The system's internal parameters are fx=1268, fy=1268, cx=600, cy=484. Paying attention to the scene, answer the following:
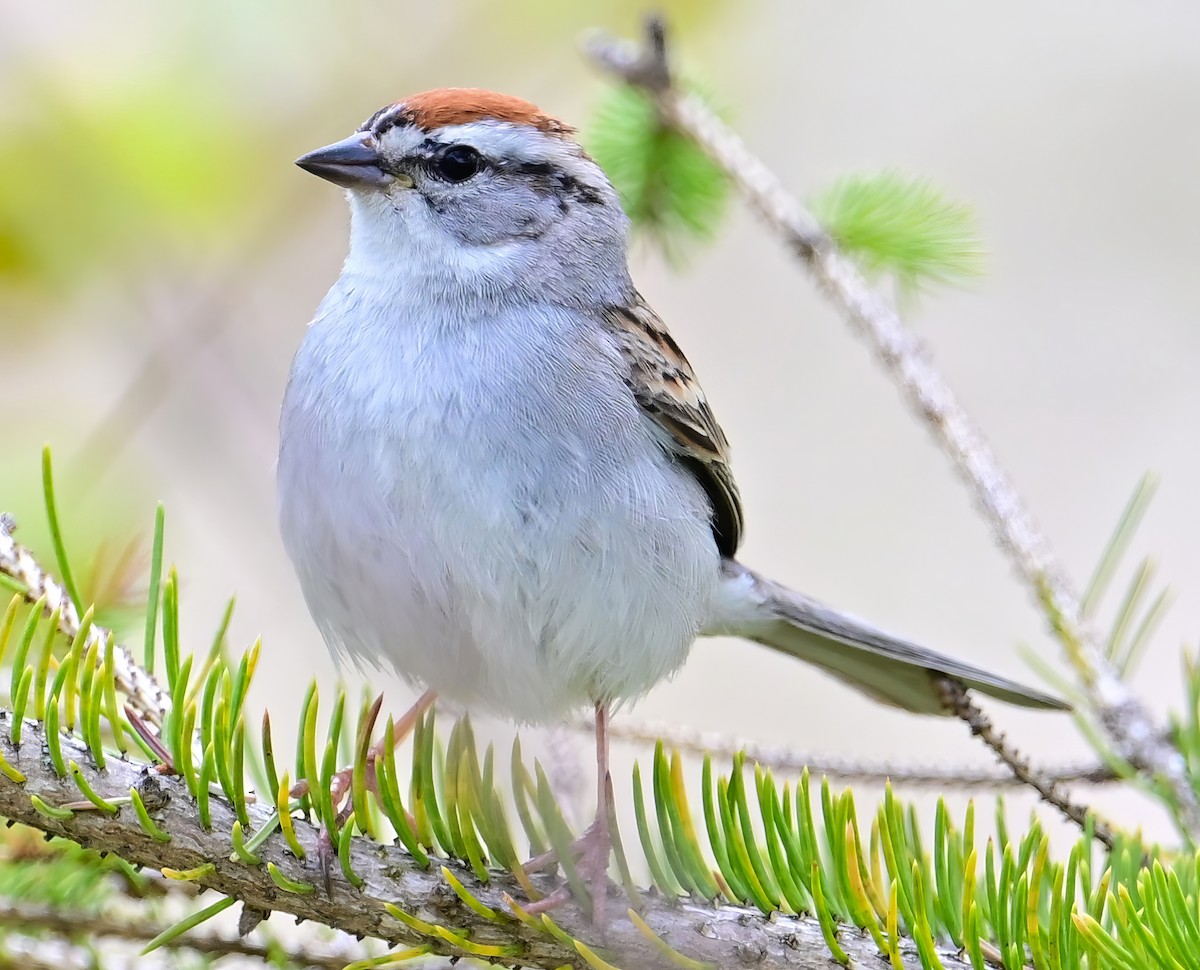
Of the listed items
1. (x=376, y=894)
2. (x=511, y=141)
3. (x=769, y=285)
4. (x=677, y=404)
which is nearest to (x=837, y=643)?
(x=677, y=404)

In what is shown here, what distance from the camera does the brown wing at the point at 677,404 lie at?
5.87ft

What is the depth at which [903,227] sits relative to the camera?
181 centimetres

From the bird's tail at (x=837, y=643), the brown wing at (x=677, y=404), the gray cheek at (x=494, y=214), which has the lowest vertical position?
the bird's tail at (x=837, y=643)

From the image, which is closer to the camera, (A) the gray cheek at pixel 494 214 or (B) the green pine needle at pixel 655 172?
(A) the gray cheek at pixel 494 214

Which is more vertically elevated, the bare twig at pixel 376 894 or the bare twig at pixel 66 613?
the bare twig at pixel 66 613

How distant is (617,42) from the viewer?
1.95m

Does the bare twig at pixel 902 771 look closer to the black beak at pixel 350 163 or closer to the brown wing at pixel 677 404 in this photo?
the brown wing at pixel 677 404

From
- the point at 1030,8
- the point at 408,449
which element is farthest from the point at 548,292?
the point at 1030,8

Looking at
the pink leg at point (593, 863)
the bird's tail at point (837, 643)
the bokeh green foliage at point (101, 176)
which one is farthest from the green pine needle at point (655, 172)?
the pink leg at point (593, 863)

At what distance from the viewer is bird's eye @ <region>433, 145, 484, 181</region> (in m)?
1.83

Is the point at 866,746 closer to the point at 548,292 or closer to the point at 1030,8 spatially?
the point at 548,292

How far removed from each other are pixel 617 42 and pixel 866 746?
2328mm

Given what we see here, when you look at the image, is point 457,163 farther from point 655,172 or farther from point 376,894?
point 376,894

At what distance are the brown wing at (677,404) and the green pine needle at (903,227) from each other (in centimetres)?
30
